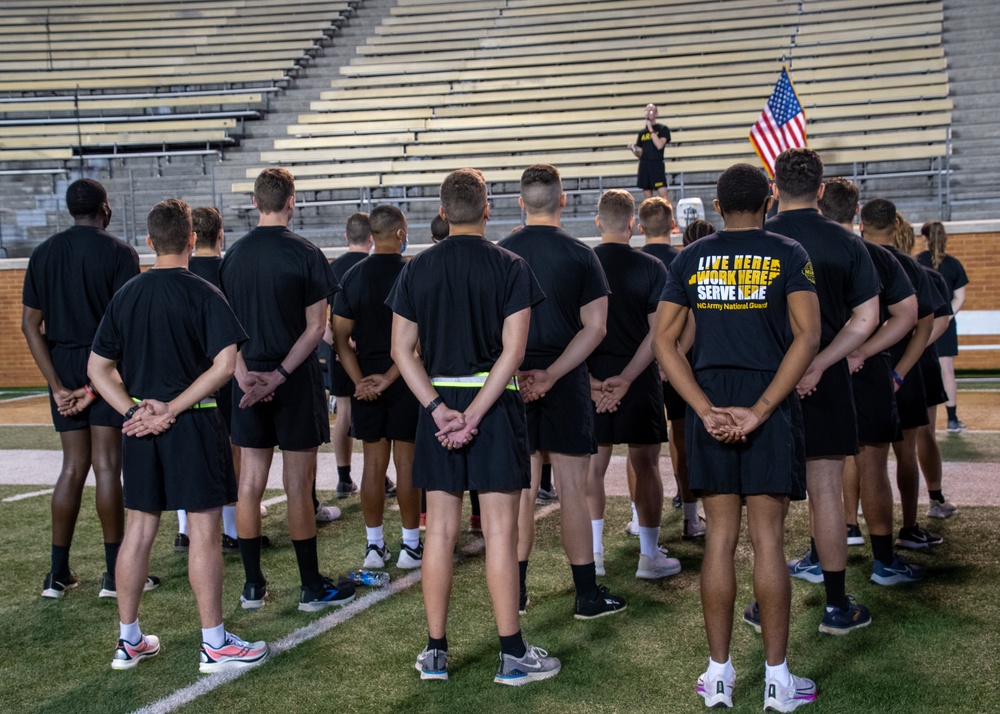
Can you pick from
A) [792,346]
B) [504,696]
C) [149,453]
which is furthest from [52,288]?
[792,346]

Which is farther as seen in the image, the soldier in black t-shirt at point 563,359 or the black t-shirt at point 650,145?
the black t-shirt at point 650,145

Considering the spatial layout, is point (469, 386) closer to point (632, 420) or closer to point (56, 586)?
point (632, 420)

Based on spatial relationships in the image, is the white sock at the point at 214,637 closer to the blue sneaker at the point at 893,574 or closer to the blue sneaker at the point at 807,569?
the blue sneaker at the point at 807,569

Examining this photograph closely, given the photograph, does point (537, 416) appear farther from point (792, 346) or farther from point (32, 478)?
point (32, 478)

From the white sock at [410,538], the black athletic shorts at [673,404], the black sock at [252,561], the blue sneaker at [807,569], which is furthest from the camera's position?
the black athletic shorts at [673,404]

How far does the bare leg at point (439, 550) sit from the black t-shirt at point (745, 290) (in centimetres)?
108

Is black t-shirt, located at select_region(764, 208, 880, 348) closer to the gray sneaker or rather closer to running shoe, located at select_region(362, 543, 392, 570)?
the gray sneaker

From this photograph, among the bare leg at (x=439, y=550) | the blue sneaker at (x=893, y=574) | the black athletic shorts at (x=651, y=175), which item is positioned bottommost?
the blue sneaker at (x=893, y=574)

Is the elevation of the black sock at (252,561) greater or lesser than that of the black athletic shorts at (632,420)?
lesser

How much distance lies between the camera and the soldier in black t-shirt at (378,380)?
544cm

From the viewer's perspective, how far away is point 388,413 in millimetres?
5504

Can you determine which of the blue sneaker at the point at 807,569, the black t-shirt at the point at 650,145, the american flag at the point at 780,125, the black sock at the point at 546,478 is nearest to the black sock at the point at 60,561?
the black sock at the point at 546,478

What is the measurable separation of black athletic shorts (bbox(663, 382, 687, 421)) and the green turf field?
811mm

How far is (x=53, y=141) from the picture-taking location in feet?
59.6
